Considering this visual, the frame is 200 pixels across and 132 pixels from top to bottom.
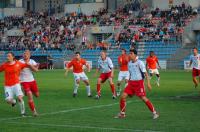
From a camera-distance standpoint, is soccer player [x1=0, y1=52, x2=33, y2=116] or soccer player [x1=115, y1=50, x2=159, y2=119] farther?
soccer player [x1=0, y1=52, x2=33, y2=116]

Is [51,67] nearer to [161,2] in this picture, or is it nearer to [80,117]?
[161,2]

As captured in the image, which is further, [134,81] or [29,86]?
[29,86]

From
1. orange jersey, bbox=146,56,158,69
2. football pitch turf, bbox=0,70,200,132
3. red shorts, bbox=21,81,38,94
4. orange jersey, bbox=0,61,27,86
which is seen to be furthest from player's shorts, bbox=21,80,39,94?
orange jersey, bbox=146,56,158,69

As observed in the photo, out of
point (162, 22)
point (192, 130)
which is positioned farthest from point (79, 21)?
point (192, 130)

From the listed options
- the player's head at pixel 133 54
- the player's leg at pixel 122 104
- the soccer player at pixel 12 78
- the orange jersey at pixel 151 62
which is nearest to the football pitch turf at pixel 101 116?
the player's leg at pixel 122 104

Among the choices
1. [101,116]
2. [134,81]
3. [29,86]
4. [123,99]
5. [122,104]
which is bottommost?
[101,116]

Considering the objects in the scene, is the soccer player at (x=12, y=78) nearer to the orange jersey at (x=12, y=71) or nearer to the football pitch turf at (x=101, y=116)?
the orange jersey at (x=12, y=71)

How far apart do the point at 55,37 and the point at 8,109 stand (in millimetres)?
A: 47876

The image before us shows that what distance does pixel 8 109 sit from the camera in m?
20.1

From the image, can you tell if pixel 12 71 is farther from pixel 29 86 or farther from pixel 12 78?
pixel 29 86

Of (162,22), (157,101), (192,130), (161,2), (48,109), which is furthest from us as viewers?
(161,2)

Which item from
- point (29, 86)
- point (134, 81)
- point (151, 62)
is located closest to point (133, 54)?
point (134, 81)

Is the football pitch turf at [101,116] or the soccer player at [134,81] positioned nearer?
the football pitch turf at [101,116]

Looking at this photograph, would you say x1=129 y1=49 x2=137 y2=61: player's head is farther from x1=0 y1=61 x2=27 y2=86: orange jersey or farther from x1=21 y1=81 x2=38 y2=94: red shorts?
x1=21 y1=81 x2=38 y2=94: red shorts
